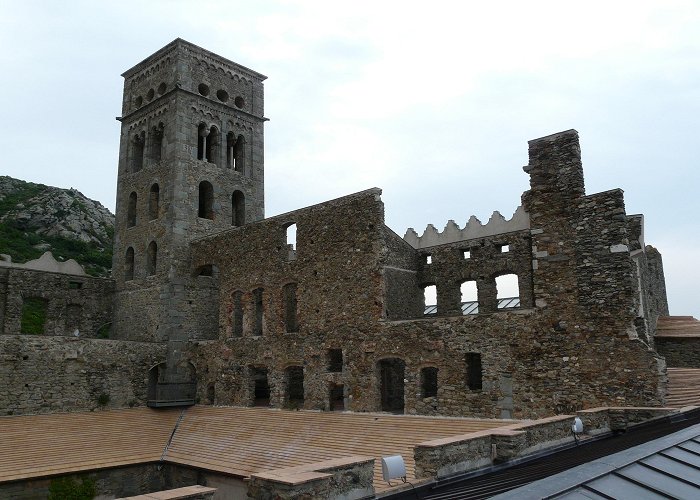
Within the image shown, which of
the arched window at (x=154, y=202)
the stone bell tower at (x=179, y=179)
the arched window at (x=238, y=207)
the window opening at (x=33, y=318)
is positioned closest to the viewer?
the stone bell tower at (x=179, y=179)

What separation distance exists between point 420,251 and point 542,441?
12935 millimetres

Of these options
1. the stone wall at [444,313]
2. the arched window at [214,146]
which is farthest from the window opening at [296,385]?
the arched window at [214,146]

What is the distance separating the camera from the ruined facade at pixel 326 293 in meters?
13.1

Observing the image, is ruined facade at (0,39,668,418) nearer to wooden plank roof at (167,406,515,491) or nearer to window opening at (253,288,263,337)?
window opening at (253,288,263,337)

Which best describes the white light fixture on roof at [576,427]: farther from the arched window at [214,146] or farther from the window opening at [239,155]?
the window opening at [239,155]

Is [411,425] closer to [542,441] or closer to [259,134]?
[542,441]

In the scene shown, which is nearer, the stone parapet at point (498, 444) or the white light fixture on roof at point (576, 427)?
the stone parapet at point (498, 444)

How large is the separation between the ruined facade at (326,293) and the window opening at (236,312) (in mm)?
53

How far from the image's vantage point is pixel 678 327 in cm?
1950

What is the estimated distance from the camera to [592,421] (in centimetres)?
1048

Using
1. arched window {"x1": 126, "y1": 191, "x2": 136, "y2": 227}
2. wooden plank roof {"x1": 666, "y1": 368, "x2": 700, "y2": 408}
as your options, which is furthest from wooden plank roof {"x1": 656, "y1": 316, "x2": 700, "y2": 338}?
arched window {"x1": 126, "y1": 191, "x2": 136, "y2": 227}

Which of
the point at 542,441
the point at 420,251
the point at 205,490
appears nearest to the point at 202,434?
A: the point at 420,251

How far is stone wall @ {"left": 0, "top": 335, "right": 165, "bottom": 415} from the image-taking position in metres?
19.1

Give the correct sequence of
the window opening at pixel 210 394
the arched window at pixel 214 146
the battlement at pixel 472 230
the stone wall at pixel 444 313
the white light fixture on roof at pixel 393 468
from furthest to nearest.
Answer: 1. the arched window at pixel 214 146
2. the window opening at pixel 210 394
3. the battlement at pixel 472 230
4. the stone wall at pixel 444 313
5. the white light fixture on roof at pixel 393 468
